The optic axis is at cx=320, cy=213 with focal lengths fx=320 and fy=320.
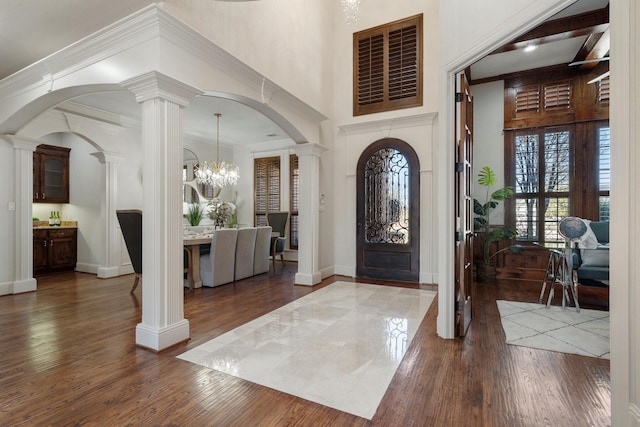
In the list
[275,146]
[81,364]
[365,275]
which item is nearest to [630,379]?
[81,364]

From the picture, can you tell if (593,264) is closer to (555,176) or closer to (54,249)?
(555,176)

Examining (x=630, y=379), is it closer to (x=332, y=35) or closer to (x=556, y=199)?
(x=556, y=199)

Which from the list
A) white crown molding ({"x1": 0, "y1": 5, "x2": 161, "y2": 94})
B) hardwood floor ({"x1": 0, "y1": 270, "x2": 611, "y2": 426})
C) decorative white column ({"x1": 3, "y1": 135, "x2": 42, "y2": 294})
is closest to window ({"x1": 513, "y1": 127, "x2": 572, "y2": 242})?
hardwood floor ({"x1": 0, "y1": 270, "x2": 611, "y2": 426})

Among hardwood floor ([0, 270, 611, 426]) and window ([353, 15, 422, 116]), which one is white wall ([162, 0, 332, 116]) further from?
hardwood floor ([0, 270, 611, 426])

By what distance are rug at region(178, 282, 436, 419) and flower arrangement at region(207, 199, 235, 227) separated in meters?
3.85

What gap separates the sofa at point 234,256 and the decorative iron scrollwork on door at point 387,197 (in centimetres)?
194

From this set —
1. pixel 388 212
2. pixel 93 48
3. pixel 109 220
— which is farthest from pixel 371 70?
pixel 109 220

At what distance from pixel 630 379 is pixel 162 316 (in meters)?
3.01

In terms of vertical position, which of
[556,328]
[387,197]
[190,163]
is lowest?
[556,328]

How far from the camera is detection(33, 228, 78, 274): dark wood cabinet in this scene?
5.87 metres

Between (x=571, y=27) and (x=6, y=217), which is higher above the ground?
(x=571, y=27)

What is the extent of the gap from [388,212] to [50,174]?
21.7 ft

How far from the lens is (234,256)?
5.25m

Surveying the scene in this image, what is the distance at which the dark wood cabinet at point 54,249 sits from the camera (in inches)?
231
